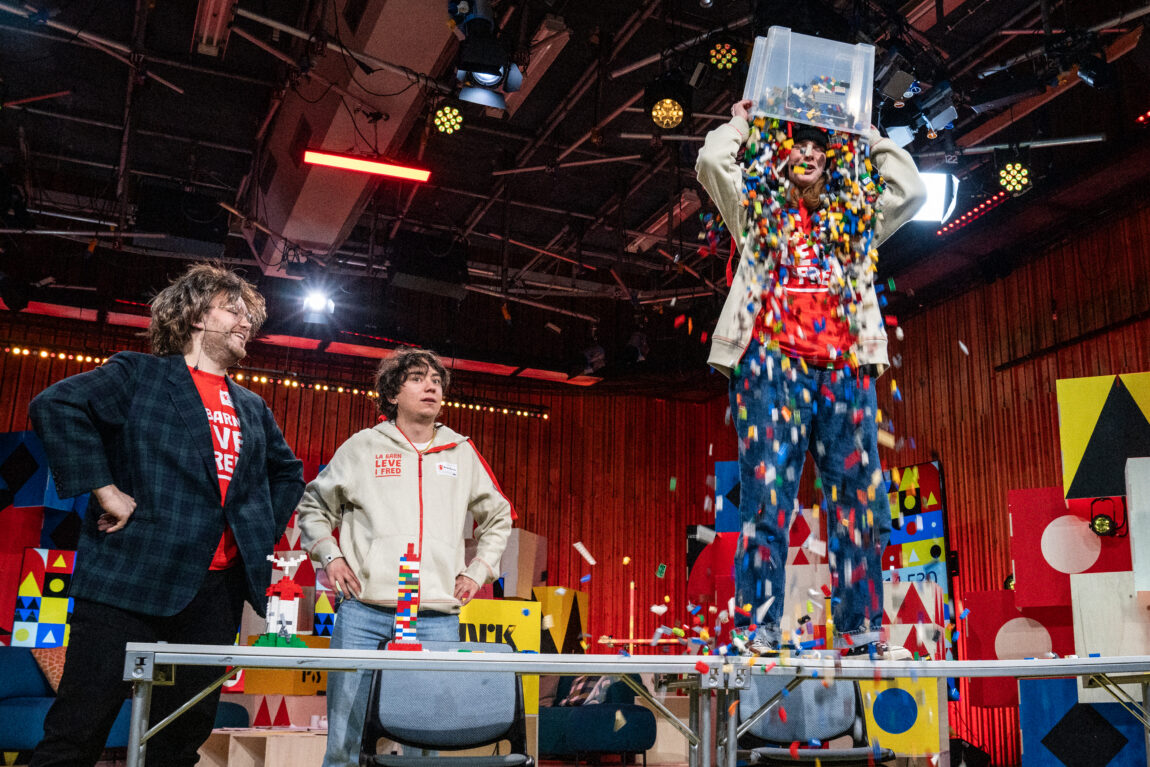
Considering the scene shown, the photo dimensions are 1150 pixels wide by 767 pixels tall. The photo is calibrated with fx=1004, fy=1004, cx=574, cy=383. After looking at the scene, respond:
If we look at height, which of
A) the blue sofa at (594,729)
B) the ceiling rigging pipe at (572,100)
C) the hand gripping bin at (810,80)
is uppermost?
the ceiling rigging pipe at (572,100)

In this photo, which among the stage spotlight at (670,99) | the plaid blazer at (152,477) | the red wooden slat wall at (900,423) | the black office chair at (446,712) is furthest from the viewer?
the red wooden slat wall at (900,423)

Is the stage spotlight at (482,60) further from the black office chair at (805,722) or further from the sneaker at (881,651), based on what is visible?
the sneaker at (881,651)

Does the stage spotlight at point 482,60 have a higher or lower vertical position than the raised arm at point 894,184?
higher

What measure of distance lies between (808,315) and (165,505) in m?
1.66

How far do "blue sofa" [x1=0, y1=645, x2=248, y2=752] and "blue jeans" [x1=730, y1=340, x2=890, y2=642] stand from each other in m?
4.38

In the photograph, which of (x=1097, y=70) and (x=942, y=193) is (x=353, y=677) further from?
(x=942, y=193)

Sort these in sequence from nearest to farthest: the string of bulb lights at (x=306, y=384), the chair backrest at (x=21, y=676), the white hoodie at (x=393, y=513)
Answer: the white hoodie at (x=393, y=513) < the chair backrest at (x=21, y=676) < the string of bulb lights at (x=306, y=384)

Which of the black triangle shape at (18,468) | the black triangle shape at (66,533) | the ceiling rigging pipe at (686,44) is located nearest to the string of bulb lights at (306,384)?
the black triangle shape at (18,468)

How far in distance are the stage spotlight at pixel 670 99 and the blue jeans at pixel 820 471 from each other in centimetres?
436

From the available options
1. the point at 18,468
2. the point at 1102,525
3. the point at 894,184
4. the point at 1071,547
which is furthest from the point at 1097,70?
the point at 18,468

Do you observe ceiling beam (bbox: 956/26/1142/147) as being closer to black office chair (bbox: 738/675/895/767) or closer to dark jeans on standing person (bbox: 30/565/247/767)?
black office chair (bbox: 738/675/895/767)

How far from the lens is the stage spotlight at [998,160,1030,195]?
281 inches

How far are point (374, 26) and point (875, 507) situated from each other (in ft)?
15.5

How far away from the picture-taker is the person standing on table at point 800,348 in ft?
8.44
